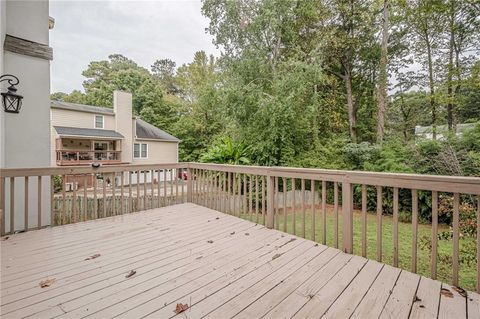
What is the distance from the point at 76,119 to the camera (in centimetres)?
1418

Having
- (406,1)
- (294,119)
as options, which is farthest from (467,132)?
(406,1)

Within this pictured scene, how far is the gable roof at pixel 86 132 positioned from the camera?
13102mm

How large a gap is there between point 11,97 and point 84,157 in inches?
530

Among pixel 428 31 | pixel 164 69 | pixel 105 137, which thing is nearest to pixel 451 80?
pixel 428 31

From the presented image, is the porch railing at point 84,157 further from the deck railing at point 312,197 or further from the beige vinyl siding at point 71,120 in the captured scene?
the deck railing at point 312,197

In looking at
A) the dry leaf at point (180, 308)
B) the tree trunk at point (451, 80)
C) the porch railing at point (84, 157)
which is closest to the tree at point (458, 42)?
the tree trunk at point (451, 80)

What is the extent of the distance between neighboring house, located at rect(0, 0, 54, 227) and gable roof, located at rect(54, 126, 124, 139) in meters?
11.6

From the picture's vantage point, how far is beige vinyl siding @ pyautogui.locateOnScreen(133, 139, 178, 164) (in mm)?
16922

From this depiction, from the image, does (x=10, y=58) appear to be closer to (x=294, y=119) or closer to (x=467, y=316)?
(x=467, y=316)

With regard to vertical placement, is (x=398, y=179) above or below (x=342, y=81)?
below

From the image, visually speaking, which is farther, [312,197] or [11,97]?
[11,97]

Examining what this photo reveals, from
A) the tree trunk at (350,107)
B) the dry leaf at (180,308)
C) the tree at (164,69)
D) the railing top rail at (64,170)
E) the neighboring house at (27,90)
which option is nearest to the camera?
the dry leaf at (180,308)

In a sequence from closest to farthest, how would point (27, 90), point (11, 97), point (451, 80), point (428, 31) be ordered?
1. point (11, 97)
2. point (27, 90)
3. point (451, 80)
4. point (428, 31)

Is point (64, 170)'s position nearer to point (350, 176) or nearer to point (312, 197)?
point (312, 197)
